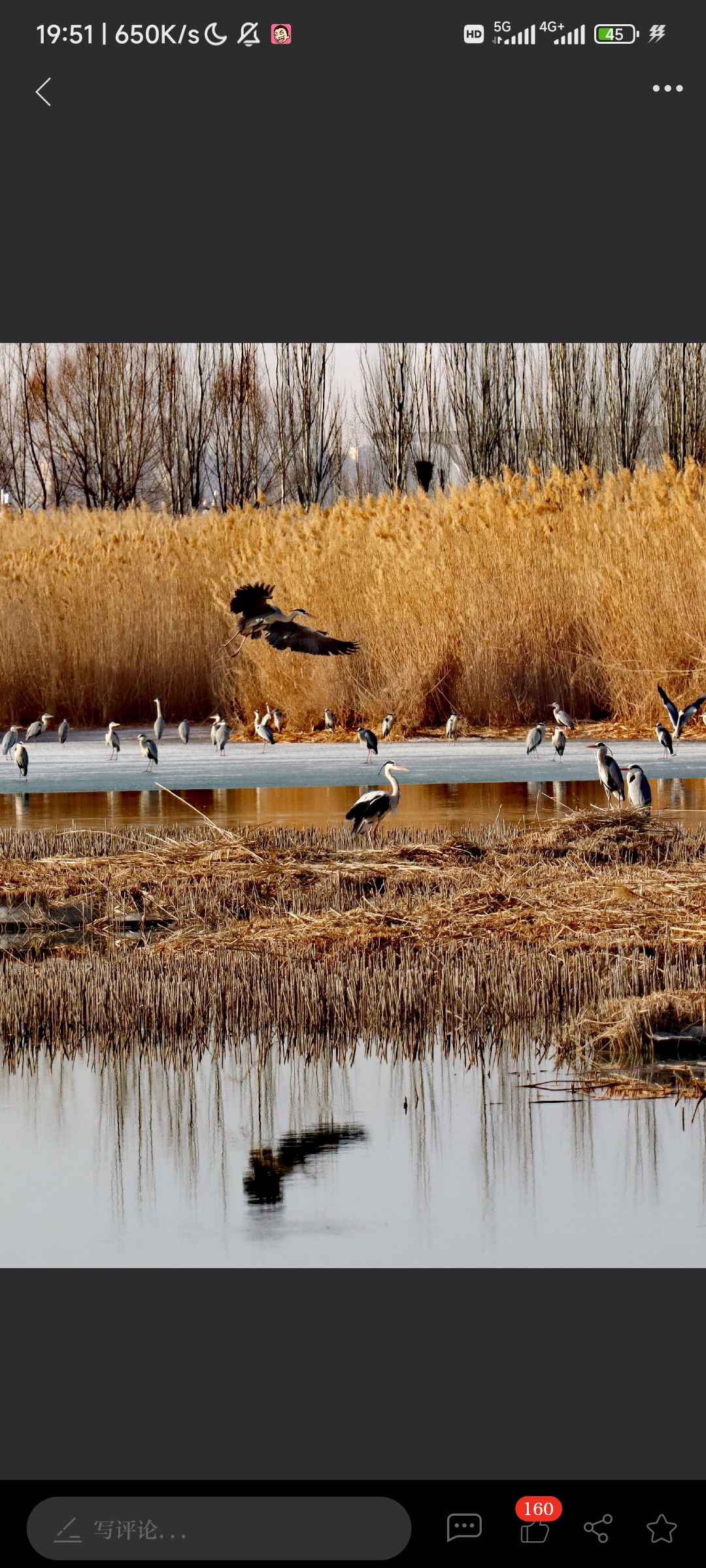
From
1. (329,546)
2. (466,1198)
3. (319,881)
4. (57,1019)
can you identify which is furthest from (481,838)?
(329,546)

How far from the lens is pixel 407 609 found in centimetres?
1432

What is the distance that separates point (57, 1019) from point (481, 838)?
140 inches

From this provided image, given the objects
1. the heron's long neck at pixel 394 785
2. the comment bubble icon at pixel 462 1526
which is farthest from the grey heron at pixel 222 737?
the comment bubble icon at pixel 462 1526

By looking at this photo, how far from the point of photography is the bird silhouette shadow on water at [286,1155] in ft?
9.92

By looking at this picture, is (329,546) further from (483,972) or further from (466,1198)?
(466,1198)

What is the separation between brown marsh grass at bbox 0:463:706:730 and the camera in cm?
1409

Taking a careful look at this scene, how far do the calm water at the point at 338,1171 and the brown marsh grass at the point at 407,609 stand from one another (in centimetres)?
1025

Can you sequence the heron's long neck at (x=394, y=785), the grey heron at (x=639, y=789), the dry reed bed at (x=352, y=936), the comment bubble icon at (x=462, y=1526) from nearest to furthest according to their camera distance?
the comment bubble icon at (x=462, y=1526) → the dry reed bed at (x=352, y=936) → the heron's long neck at (x=394, y=785) → the grey heron at (x=639, y=789)

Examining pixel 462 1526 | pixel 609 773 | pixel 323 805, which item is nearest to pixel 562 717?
pixel 323 805

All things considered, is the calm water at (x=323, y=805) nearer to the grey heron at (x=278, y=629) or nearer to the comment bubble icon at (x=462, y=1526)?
the grey heron at (x=278, y=629)

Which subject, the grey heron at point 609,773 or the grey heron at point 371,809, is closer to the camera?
the grey heron at point 371,809

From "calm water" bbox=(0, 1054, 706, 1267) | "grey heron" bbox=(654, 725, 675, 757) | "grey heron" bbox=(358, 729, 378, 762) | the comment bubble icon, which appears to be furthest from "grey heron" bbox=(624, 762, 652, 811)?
the comment bubble icon

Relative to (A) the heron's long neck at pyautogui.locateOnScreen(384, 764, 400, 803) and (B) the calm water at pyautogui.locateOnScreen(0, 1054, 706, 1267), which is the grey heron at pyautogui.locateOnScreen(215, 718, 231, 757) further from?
(B) the calm water at pyautogui.locateOnScreen(0, 1054, 706, 1267)

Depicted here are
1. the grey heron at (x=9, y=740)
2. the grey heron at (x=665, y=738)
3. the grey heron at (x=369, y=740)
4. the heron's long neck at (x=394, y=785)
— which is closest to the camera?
the heron's long neck at (x=394, y=785)
